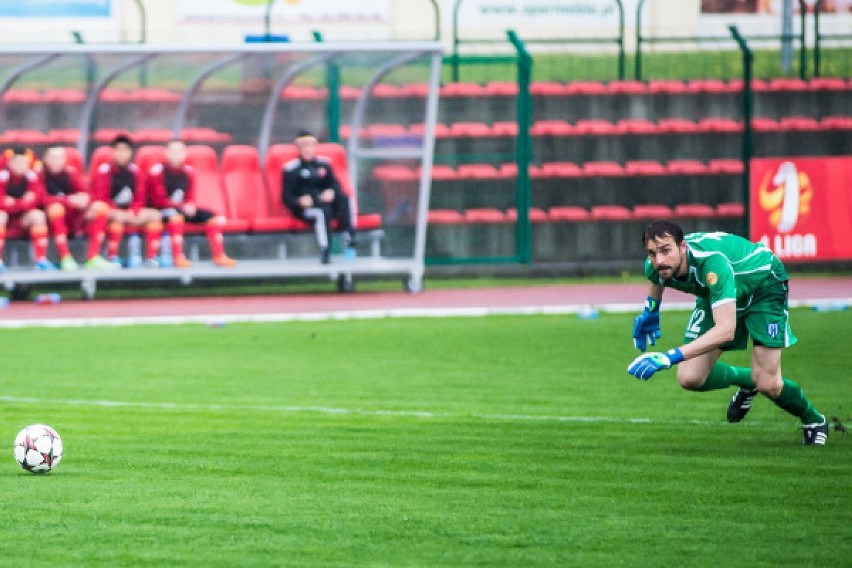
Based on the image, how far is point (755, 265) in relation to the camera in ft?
31.1

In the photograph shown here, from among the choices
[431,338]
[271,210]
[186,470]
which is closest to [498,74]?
[271,210]

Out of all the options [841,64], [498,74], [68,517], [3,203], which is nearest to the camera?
[68,517]

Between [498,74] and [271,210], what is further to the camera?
[498,74]

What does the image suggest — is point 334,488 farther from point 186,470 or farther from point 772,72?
point 772,72

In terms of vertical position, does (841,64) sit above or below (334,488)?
above

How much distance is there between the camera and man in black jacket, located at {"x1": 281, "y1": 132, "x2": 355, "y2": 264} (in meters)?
20.8

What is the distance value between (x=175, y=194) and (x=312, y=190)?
64.8 inches

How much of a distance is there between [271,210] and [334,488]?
538 inches

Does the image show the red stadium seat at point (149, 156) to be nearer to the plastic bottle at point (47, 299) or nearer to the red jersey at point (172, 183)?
the red jersey at point (172, 183)

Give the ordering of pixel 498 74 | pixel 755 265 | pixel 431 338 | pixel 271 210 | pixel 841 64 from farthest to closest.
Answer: pixel 841 64 → pixel 498 74 → pixel 271 210 → pixel 431 338 → pixel 755 265

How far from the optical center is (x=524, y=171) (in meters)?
23.2

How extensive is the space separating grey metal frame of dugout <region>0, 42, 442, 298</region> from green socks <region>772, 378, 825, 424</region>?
455 inches

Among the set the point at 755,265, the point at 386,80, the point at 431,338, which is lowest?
the point at 431,338

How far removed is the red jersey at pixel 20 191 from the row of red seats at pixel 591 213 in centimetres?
541
